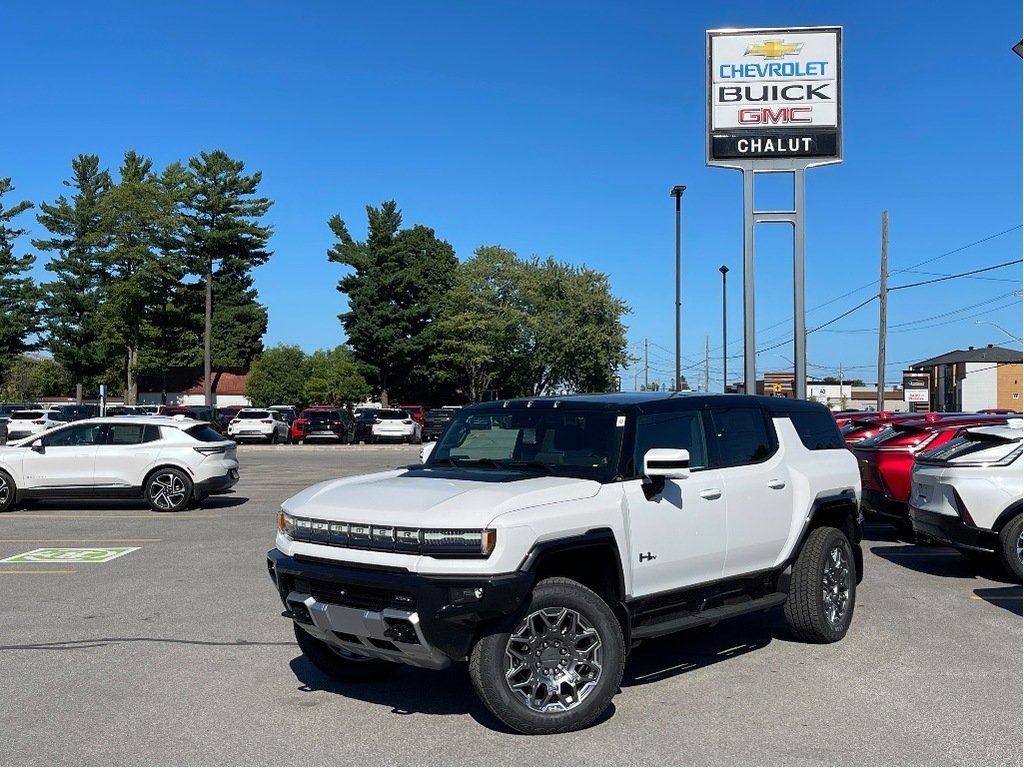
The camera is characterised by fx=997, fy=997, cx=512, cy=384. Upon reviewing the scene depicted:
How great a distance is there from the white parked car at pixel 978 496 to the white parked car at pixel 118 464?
37.1 feet

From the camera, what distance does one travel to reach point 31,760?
197 inches

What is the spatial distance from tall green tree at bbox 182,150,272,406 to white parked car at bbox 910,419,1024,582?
58.9 metres

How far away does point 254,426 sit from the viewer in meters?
43.8

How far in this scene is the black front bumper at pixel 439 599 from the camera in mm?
5059

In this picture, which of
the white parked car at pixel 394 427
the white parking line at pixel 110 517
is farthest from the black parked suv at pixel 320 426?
the white parking line at pixel 110 517

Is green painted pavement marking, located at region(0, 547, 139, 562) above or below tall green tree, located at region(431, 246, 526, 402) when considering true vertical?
below

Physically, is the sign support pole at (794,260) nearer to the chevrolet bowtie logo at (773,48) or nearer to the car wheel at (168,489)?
the chevrolet bowtie logo at (773,48)

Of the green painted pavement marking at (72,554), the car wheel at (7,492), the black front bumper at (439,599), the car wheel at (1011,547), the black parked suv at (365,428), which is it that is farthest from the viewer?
the black parked suv at (365,428)

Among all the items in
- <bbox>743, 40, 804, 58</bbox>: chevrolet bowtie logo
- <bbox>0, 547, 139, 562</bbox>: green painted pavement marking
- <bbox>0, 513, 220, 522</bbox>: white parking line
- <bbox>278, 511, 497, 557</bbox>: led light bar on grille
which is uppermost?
<bbox>743, 40, 804, 58</bbox>: chevrolet bowtie logo

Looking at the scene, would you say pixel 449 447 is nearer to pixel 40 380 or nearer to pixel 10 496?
pixel 10 496

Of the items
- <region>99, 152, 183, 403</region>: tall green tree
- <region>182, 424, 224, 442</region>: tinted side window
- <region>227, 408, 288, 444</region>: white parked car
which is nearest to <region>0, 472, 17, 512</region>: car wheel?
<region>182, 424, 224, 442</region>: tinted side window

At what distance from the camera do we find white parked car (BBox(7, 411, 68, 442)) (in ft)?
125

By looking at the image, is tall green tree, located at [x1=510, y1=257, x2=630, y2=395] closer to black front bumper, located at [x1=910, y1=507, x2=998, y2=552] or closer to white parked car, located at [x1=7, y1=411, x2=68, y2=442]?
white parked car, located at [x1=7, y1=411, x2=68, y2=442]

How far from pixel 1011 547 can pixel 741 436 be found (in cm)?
420
